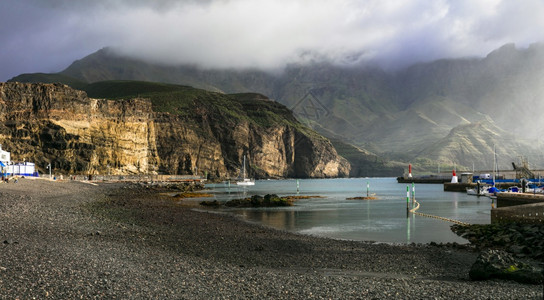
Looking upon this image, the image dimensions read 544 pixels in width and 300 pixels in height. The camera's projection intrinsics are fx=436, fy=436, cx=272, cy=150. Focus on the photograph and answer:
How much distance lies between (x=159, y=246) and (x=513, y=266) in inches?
581

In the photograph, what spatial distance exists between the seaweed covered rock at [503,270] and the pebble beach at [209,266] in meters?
0.35

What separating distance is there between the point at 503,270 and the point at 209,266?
1034 centimetres

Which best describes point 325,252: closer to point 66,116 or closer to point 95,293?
point 95,293

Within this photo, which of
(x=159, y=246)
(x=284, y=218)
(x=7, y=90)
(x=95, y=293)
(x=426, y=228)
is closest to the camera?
(x=95, y=293)

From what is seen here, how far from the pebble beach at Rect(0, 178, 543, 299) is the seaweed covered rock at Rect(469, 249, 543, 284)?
1.14ft

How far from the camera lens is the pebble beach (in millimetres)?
12000

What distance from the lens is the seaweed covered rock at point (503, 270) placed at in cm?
1438

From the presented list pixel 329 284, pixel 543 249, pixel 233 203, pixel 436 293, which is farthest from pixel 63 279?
pixel 233 203

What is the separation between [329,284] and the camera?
45.6 ft

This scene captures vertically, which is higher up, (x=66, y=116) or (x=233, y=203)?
(x=66, y=116)

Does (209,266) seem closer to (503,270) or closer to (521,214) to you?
(503,270)

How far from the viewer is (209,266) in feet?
53.9

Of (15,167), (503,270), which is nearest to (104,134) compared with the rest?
(15,167)

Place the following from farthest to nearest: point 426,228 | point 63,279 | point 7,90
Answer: point 7,90
point 426,228
point 63,279
